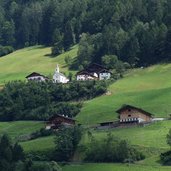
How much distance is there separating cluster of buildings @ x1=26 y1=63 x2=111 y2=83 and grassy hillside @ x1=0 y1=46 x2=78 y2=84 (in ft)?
24.4

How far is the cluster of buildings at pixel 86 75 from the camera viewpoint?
138 metres

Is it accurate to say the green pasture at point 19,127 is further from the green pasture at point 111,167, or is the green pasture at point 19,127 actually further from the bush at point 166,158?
the bush at point 166,158

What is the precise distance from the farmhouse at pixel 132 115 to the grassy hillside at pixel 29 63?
44077 mm

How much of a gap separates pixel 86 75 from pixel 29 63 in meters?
30.5

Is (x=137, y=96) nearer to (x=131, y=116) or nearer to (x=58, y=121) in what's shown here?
(x=131, y=116)

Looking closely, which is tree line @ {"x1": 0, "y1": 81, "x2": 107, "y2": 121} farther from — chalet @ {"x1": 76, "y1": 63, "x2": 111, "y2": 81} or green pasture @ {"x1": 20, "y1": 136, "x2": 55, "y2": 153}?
green pasture @ {"x1": 20, "y1": 136, "x2": 55, "y2": 153}

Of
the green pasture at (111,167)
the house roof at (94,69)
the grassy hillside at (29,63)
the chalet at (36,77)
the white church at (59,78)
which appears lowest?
the green pasture at (111,167)

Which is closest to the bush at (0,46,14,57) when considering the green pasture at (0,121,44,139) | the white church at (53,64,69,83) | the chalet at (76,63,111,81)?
the chalet at (76,63,111,81)

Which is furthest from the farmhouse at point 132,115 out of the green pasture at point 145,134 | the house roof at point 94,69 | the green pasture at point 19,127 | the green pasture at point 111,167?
the house roof at point 94,69

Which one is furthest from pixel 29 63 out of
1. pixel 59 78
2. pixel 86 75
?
pixel 59 78

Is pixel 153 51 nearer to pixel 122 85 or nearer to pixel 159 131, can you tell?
pixel 122 85

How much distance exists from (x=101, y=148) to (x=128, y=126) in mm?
14284

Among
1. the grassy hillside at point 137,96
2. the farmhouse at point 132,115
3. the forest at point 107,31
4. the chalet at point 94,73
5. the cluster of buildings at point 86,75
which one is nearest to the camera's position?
the farmhouse at point 132,115

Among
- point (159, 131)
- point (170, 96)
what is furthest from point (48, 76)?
point (159, 131)
